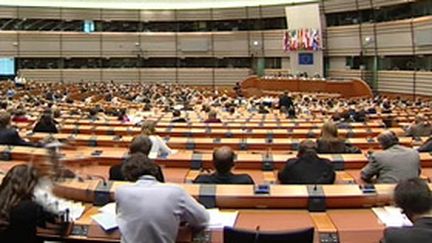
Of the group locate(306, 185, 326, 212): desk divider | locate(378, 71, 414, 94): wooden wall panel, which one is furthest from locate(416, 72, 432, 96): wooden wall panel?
locate(306, 185, 326, 212): desk divider

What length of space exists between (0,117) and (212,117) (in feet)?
19.8

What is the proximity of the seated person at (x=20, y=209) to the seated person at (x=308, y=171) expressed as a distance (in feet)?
9.49

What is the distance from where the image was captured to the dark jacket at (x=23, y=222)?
3930 mm

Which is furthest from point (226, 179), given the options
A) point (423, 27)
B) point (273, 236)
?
point (423, 27)

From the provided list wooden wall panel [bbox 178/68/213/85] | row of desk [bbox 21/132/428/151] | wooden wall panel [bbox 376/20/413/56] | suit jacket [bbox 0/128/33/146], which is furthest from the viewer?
wooden wall panel [bbox 178/68/213/85]

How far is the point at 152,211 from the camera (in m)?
3.91

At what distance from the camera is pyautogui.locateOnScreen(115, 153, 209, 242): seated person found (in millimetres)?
3906

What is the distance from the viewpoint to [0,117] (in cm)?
915

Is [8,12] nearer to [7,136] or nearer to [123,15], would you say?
[123,15]

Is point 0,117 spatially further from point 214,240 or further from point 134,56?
point 134,56

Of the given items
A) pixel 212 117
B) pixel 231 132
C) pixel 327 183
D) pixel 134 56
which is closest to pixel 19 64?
pixel 134 56

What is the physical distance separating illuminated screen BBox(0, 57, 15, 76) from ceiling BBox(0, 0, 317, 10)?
3.75m

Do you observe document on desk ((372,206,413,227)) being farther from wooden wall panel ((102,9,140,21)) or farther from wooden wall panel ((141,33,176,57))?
wooden wall panel ((102,9,140,21))

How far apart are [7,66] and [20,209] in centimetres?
3582
